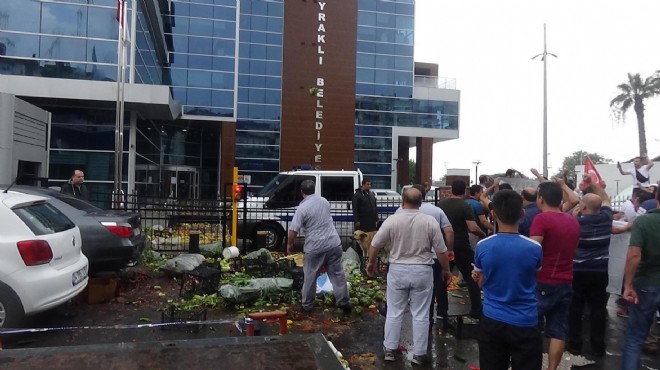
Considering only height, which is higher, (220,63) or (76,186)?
(220,63)

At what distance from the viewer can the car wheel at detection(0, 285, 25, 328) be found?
514cm

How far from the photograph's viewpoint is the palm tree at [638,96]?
3841cm

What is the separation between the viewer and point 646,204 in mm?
6676

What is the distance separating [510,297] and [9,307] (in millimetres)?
4878

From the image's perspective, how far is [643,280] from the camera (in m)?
4.23

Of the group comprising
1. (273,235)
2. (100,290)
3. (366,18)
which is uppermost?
(366,18)

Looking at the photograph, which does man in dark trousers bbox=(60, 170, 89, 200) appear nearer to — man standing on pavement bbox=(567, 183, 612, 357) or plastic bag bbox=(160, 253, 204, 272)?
plastic bag bbox=(160, 253, 204, 272)

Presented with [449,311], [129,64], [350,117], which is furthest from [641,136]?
[449,311]

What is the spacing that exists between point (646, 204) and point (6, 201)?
7837mm

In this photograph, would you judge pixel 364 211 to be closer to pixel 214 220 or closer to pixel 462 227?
pixel 462 227

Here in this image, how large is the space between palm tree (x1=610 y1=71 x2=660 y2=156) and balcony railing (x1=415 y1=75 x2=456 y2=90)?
1297 centimetres

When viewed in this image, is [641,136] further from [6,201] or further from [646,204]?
[6,201]

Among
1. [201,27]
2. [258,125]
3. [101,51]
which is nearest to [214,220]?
[101,51]

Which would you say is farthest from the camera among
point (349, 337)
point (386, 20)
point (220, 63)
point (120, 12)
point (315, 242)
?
point (386, 20)
